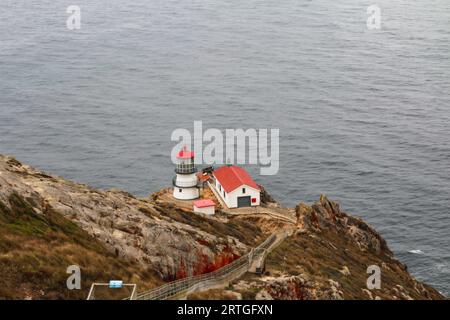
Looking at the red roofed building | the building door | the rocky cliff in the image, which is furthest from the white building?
the building door

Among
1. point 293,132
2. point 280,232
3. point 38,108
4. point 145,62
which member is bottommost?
point 280,232

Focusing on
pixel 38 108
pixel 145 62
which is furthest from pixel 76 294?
pixel 145 62

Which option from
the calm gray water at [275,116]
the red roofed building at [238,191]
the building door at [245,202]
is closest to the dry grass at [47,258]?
the red roofed building at [238,191]

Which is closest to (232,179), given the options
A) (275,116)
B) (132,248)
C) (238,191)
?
(238,191)

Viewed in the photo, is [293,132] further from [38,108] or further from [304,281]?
[304,281]

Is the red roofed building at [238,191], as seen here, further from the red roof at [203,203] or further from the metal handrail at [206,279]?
the metal handrail at [206,279]

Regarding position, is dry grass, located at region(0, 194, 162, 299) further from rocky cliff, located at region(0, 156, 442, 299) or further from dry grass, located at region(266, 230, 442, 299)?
dry grass, located at region(266, 230, 442, 299)
